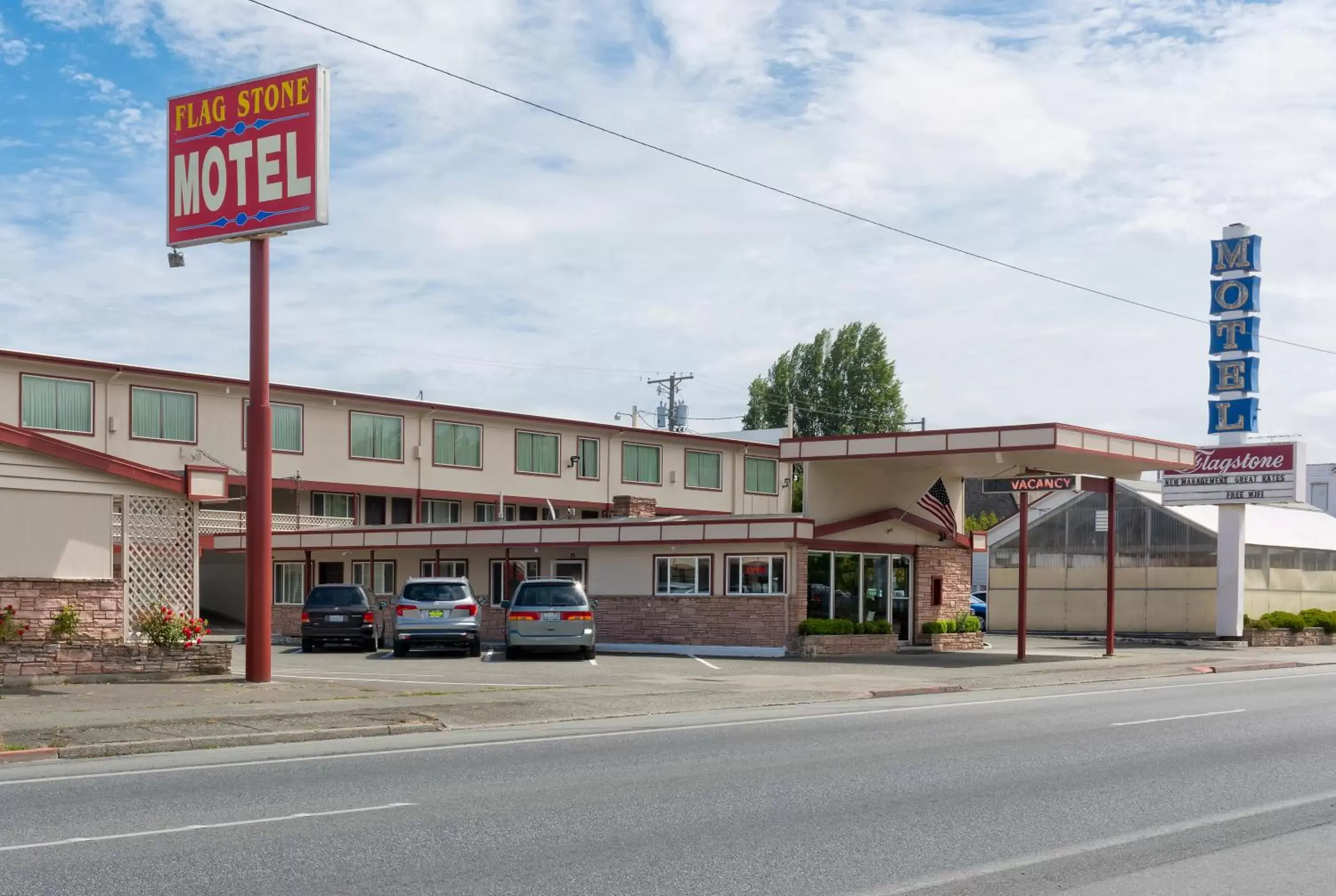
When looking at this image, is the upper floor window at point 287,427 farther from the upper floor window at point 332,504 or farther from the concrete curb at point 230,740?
the concrete curb at point 230,740

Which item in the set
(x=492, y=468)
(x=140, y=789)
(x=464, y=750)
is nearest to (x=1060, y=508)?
(x=492, y=468)

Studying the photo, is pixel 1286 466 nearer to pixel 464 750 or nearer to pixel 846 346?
pixel 464 750

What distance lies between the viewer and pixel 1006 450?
3156cm

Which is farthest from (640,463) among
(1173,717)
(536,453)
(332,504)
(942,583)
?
(1173,717)

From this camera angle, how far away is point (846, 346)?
275ft

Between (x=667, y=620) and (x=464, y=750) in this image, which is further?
(x=667, y=620)

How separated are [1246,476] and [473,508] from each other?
87.4ft

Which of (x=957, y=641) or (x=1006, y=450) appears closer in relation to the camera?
(x=1006, y=450)

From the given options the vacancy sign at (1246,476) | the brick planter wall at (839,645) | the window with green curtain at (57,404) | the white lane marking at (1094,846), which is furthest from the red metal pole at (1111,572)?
the window with green curtain at (57,404)

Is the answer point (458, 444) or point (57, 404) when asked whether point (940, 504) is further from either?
point (57, 404)

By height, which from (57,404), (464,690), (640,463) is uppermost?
(57,404)

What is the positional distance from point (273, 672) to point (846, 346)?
6117 centimetres

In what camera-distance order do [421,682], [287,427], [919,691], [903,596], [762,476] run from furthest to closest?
[762,476], [287,427], [903,596], [919,691], [421,682]

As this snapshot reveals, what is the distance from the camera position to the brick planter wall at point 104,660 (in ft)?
68.2
